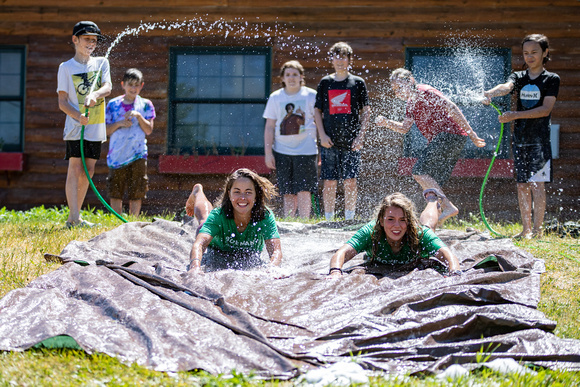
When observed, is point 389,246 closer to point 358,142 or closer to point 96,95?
point 358,142

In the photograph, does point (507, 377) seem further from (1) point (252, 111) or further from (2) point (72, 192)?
(1) point (252, 111)

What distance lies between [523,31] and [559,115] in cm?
133

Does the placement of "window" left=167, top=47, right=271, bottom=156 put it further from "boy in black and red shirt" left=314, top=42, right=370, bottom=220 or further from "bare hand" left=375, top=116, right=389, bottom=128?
"bare hand" left=375, top=116, right=389, bottom=128

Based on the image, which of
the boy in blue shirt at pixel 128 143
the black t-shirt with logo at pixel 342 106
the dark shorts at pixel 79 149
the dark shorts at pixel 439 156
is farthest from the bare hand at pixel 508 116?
the dark shorts at pixel 79 149

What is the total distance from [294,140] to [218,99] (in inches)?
95.9

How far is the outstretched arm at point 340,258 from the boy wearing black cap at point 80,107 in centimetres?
320

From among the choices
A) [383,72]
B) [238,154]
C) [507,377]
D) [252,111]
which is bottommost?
[507,377]

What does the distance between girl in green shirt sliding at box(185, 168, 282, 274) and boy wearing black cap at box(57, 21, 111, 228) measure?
7.29ft

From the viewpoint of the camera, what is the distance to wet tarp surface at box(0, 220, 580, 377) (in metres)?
2.85

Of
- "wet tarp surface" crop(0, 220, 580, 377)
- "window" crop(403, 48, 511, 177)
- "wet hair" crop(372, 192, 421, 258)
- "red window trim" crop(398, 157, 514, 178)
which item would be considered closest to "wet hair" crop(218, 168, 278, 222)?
"wet tarp surface" crop(0, 220, 580, 377)

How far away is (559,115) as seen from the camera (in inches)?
356

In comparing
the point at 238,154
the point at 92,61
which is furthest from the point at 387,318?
the point at 238,154

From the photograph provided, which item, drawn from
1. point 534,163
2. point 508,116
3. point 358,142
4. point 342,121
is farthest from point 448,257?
point 342,121

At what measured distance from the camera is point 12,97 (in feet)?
32.0
